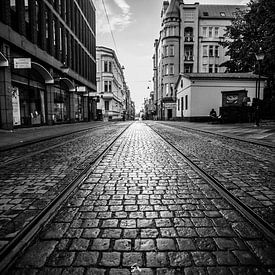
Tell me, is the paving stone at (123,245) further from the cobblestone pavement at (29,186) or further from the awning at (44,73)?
the awning at (44,73)

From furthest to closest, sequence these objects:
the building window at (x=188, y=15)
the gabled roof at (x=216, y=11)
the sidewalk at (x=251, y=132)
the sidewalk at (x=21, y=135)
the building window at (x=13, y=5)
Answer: the gabled roof at (x=216, y=11), the building window at (x=188, y=15), the building window at (x=13, y=5), the sidewalk at (x=251, y=132), the sidewalk at (x=21, y=135)

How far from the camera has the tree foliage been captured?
15.5 meters

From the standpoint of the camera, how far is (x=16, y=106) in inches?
659

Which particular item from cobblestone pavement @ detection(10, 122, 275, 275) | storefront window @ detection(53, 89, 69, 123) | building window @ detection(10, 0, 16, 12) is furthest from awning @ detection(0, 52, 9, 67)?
cobblestone pavement @ detection(10, 122, 275, 275)

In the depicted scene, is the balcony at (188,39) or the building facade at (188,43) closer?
the building facade at (188,43)

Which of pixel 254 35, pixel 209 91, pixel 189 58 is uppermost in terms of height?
pixel 189 58

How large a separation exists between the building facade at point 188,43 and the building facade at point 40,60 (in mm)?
23646

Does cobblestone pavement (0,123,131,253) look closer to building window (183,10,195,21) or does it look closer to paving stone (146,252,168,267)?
paving stone (146,252,168,267)

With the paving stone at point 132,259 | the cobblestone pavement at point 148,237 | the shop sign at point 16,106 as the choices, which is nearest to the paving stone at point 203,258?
the cobblestone pavement at point 148,237

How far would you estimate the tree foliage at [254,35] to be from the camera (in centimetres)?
1546

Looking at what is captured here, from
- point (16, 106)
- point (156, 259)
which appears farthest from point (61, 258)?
point (16, 106)

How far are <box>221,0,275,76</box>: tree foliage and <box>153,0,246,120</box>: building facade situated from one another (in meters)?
15.9

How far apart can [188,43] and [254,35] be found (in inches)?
1125

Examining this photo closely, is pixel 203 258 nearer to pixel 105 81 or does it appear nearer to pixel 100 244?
pixel 100 244
